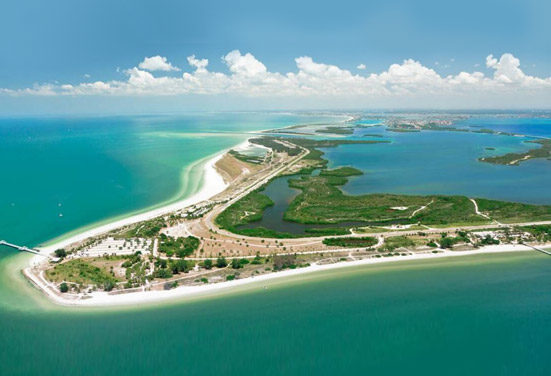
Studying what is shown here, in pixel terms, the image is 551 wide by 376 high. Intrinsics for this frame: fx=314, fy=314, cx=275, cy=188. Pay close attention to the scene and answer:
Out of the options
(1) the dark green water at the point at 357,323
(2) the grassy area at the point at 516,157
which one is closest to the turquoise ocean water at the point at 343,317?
(1) the dark green water at the point at 357,323

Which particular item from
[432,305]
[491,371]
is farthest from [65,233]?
[491,371]

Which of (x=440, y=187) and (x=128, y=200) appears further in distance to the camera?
(x=440, y=187)

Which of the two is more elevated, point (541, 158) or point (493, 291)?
point (541, 158)

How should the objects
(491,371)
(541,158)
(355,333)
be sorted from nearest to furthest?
(491,371), (355,333), (541,158)

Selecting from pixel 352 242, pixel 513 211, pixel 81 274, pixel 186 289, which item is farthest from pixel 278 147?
pixel 81 274

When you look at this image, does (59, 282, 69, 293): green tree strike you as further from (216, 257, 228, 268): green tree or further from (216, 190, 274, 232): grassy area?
(216, 190, 274, 232): grassy area

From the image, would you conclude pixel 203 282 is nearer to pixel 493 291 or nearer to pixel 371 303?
pixel 371 303

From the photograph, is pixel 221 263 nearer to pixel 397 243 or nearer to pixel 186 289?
pixel 186 289

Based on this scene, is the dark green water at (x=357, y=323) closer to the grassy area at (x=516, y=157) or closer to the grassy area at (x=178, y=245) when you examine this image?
the grassy area at (x=178, y=245)
